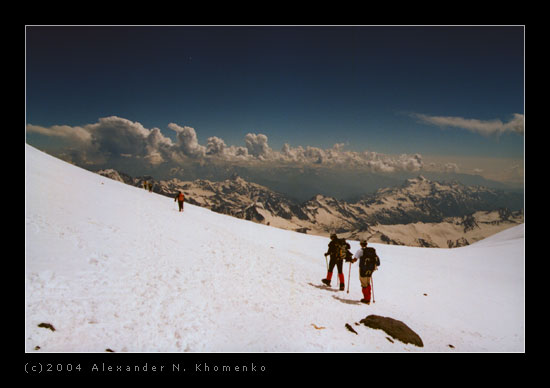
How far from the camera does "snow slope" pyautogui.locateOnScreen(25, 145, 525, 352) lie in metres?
7.21

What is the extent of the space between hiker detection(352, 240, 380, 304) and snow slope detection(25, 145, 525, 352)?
34.1 inches

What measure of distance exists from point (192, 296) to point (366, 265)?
847 cm

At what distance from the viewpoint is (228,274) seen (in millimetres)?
12805

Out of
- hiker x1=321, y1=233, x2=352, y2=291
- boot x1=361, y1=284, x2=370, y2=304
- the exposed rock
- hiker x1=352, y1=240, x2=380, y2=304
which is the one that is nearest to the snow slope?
the exposed rock

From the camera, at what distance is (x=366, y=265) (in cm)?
1223

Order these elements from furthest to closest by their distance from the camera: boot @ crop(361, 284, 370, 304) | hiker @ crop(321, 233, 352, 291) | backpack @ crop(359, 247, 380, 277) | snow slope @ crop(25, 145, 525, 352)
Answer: hiker @ crop(321, 233, 352, 291)
boot @ crop(361, 284, 370, 304)
backpack @ crop(359, 247, 380, 277)
snow slope @ crop(25, 145, 525, 352)

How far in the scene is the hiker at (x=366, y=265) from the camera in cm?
1220

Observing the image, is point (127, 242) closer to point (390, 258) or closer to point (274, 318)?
point (274, 318)

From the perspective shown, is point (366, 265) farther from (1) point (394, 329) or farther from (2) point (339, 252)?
(1) point (394, 329)

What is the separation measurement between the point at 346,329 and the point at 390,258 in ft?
72.4

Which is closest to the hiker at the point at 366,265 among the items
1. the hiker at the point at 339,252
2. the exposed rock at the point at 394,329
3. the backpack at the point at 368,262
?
the backpack at the point at 368,262

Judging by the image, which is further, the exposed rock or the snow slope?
the exposed rock

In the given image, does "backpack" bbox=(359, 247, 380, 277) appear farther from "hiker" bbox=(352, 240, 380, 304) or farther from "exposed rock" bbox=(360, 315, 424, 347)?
"exposed rock" bbox=(360, 315, 424, 347)
